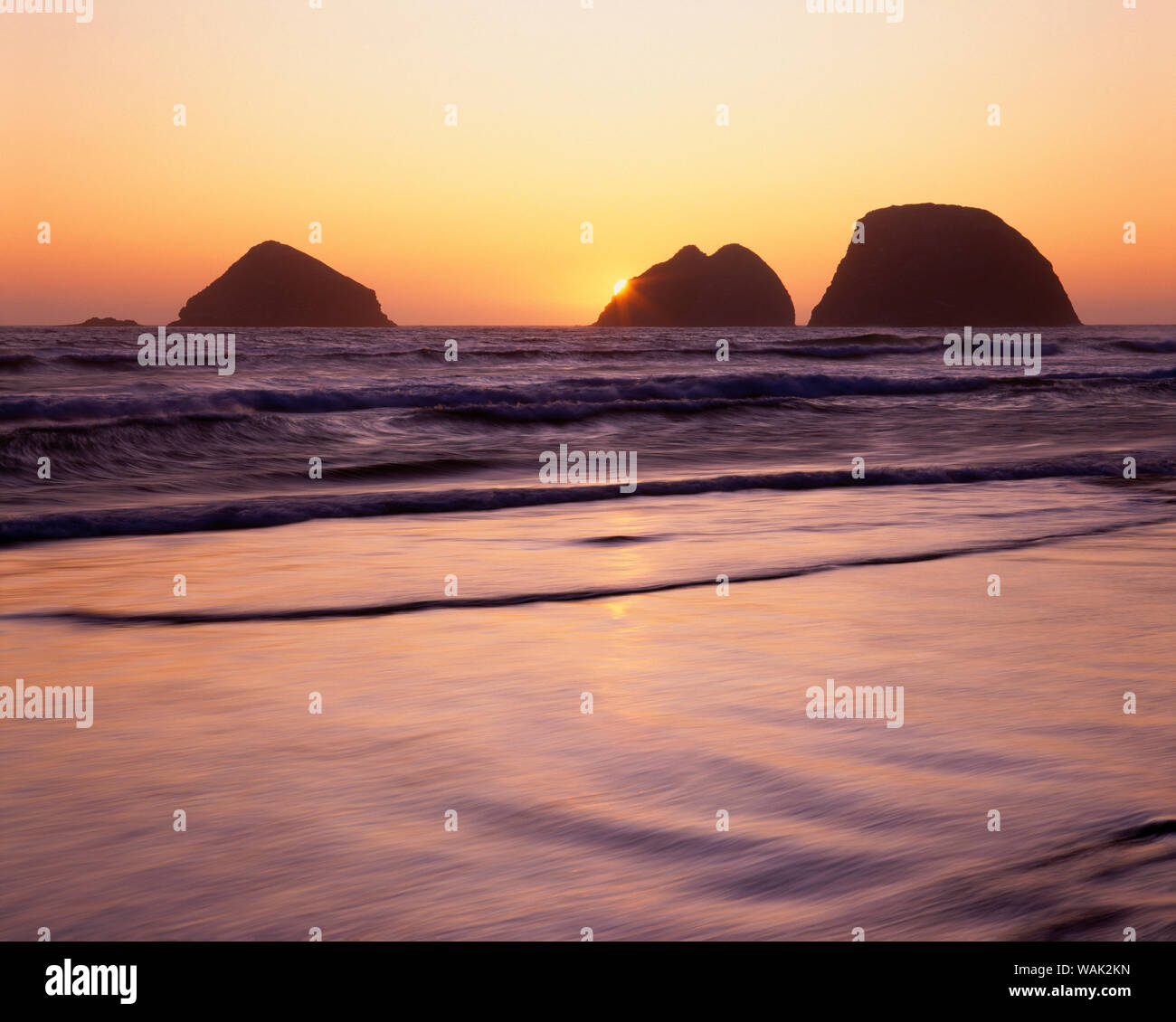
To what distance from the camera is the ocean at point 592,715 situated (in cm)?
259

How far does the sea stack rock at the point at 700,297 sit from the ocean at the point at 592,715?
180468 mm

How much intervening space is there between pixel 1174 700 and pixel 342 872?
2.98m

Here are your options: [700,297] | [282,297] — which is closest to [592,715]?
[282,297]

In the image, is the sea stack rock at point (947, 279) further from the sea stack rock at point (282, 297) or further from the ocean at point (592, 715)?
the ocean at point (592, 715)

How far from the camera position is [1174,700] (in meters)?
4.02

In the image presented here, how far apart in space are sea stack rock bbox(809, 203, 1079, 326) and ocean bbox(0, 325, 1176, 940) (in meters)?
150

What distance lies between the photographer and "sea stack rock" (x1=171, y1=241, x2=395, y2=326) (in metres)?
174

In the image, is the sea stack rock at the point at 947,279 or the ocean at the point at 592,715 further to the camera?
the sea stack rock at the point at 947,279

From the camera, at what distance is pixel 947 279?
155125 millimetres

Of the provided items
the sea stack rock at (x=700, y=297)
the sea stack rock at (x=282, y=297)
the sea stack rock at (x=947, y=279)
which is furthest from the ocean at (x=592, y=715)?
the sea stack rock at (x=700, y=297)

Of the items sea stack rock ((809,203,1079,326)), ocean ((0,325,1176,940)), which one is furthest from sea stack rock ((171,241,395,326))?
ocean ((0,325,1176,940))

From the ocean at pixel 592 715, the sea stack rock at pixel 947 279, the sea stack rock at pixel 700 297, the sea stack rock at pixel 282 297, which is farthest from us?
the sea stack rock at pixel 700 297

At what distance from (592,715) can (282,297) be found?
184292mm

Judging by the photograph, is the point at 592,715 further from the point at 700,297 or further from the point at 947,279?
the point at 700,297
